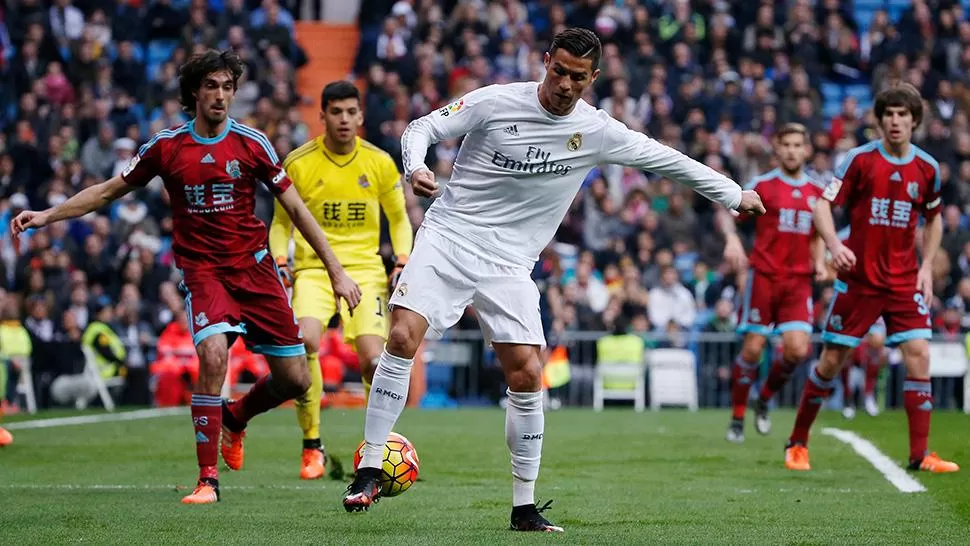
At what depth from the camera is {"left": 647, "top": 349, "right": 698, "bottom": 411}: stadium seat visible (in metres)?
22.2

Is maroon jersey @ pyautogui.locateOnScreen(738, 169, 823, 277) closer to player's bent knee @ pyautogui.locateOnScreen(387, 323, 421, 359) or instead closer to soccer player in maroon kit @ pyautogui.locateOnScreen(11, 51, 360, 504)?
soccer player in maroon kit @ pyautogui.locateOnScreen(11, 51, 360, 504)

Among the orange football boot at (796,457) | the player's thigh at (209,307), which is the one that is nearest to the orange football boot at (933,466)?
the orange football boot at (796,457)

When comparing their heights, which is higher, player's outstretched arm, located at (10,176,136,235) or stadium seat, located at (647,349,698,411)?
player's outstretched arm, located at (10,176,136,235)

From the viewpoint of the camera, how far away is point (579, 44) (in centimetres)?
741

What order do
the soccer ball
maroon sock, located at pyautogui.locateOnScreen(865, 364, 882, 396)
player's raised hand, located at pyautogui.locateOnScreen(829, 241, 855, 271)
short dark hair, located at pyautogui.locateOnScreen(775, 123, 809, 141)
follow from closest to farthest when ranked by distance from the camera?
the soccer ball → player's raised hand, located at pyautogui.locateOnScreen(829, 241, 855, 271) → short dark hair, located at pyautogui.locateOnScreen(775, 123, 809, 141) → maroon sock, located at pyautogui.locateOnScreen(865, 364, 882, 396)

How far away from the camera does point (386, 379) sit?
7.71m

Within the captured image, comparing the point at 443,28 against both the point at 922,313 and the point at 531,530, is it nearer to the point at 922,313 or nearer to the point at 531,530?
the point at 922,313

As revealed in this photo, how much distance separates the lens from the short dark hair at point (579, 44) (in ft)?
24.3

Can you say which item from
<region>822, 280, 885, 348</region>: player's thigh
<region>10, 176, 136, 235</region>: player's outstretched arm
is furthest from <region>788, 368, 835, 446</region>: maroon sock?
<region>10, 176, 136, 235</region>: player's outstretched arm

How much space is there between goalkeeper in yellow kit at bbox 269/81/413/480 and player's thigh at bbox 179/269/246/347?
151 centimetres

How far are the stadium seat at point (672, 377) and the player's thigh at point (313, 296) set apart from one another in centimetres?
1171

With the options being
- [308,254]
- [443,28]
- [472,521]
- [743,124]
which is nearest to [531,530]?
[472,521]

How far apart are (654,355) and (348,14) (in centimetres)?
1133

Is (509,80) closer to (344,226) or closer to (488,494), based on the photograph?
(344,226)
